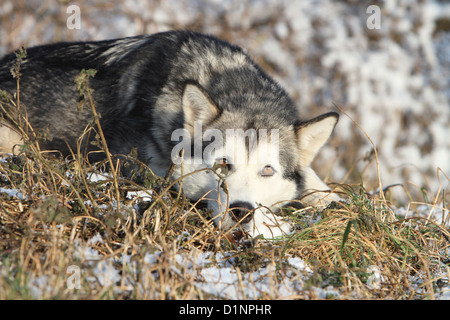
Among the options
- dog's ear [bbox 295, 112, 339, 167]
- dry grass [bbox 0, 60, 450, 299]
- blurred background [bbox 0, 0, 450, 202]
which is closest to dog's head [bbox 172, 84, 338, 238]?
dog's ear [bbox 295, 112, 339, 167]

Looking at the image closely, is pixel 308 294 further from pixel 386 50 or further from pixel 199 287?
pixel 386 50

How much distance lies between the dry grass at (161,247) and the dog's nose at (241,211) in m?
0.12

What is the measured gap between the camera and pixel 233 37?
974 centimetres

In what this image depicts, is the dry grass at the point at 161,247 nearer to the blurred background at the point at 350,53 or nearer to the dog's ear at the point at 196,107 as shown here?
the dog's ear at the point at 196,107

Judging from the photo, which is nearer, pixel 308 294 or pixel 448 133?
pixel 308 294

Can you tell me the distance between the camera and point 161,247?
2693 millimetres

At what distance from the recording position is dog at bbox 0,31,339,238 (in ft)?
11.3

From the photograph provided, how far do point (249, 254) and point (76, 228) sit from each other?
105cm

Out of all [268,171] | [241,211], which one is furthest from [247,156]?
[241,211]

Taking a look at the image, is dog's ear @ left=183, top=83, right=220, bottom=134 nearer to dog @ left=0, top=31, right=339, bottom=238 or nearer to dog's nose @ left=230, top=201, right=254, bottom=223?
dog @ left=0, top=31, right=339, bottom=238

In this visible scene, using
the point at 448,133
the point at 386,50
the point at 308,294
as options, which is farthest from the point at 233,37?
the point at 308,294

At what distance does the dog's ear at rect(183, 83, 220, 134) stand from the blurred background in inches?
224

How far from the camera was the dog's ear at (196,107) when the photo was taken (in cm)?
351
